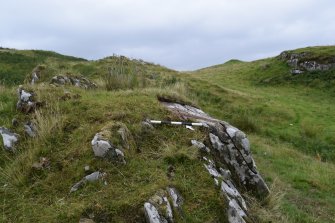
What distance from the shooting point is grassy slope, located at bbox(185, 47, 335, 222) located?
11677mm

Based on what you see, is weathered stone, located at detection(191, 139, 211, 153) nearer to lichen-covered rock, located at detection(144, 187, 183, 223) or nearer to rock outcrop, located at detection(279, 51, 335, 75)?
lichen-covered rock, located at detection(144, 187, 183, 223)

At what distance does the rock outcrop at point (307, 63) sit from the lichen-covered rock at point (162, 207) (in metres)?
33.4

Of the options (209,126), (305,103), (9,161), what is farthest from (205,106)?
(9,161)

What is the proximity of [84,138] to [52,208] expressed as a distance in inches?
66.3

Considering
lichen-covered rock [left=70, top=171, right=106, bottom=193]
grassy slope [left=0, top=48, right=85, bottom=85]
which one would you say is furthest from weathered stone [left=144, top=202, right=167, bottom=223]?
grassy slope [left=0, top=48, right=85, bottom=85]

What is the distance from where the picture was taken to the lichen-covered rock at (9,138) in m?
8.20

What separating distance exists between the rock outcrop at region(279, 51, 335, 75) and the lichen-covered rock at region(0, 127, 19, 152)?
108 feet

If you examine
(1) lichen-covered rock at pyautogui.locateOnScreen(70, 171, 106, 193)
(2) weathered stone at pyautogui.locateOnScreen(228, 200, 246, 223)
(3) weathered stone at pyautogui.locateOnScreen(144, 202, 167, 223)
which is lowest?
(2) weathered stone at pyautogui.locateOnScreen(228, 200, 246, 223)

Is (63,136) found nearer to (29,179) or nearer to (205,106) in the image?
(29,179)

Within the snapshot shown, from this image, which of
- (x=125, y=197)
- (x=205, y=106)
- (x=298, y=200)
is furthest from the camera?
(x=205, y=106)

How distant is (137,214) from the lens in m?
6.06

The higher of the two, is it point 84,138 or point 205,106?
point 84,138

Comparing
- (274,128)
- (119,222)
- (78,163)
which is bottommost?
(274,128)

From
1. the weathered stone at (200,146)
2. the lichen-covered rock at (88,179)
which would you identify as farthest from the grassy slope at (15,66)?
the lichen-covered rock at (88,179)
